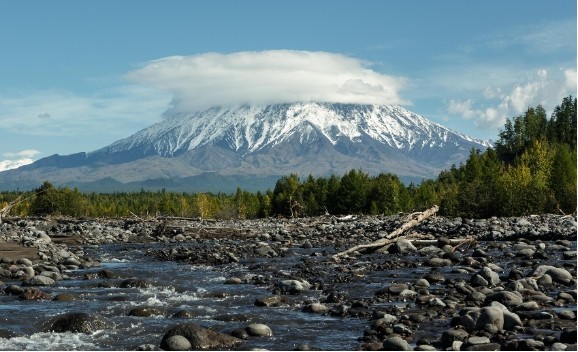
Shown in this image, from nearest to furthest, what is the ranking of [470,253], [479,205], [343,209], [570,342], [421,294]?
[570,342], [421,294], [470,253], [479,205], [343,209]

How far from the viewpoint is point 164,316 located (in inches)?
661

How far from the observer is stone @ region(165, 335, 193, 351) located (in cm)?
1318

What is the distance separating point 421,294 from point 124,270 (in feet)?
44.3

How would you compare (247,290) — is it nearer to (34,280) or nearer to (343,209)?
(34,280)

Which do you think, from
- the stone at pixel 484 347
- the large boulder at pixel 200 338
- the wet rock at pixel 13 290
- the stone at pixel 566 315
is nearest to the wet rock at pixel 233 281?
the wet rock at pixel 13 290

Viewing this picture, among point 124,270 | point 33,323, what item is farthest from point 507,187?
point 33,323

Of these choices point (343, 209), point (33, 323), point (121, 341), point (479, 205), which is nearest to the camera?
point (121, 341)

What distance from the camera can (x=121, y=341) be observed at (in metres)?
14.1

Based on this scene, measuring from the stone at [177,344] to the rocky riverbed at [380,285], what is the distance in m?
0.02

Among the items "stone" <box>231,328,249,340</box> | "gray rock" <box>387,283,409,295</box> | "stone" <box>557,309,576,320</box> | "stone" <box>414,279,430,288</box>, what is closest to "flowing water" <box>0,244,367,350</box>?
"stone" <box>231,328,249,340</box>

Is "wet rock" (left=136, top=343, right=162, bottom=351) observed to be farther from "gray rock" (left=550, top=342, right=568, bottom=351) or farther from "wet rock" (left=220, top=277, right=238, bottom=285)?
"wet rock" (left=220, top=277, right=238, bottom=285)

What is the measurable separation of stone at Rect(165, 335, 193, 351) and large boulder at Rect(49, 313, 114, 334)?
2.53 metres

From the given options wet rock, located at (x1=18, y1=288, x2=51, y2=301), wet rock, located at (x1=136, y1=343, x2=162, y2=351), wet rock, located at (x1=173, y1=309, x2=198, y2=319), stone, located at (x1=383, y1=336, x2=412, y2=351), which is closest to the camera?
stone, located at (x1=383, y1=336, x2=412, y2=351)

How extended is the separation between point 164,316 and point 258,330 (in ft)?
11.0
